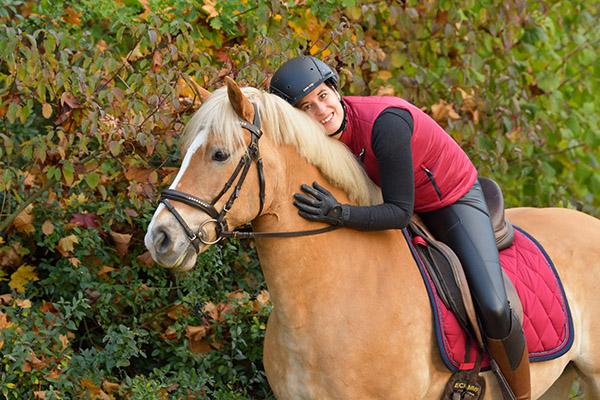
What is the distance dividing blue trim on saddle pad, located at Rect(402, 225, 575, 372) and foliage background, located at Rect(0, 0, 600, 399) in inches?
53.1

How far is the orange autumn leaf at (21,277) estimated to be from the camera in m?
4.26

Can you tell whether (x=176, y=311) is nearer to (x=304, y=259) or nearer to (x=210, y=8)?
(x=304, y=259)

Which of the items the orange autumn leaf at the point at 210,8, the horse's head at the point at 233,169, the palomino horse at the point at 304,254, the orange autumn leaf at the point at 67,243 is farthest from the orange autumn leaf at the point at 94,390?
the orange autumn leaf at the point at 210,8

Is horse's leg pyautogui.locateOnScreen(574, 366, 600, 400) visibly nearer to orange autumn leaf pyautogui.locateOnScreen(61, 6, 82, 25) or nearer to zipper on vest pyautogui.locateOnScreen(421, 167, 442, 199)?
zipper on vest pyautogui.locateOnScreen(421, 167, 442, 199)

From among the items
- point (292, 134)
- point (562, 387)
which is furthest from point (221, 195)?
point (562, 387)

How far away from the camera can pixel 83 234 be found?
4.21 meters

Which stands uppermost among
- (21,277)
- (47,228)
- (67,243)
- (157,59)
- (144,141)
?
(157,59)

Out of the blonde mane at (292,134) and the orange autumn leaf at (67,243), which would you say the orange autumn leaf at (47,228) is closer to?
the orange autumn leaf at (67,243)

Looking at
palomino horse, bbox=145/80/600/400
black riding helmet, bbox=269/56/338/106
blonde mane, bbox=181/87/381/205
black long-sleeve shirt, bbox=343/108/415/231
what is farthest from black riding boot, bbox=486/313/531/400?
black riding helmet, bbox=269/56/338/106

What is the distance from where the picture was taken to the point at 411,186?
2762 millimetres

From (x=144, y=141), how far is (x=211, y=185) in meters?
1.10

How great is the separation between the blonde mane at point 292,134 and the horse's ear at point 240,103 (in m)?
0.03

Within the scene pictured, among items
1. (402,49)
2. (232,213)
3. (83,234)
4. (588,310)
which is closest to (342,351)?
(232,213)

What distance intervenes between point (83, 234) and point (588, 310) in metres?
3.07
